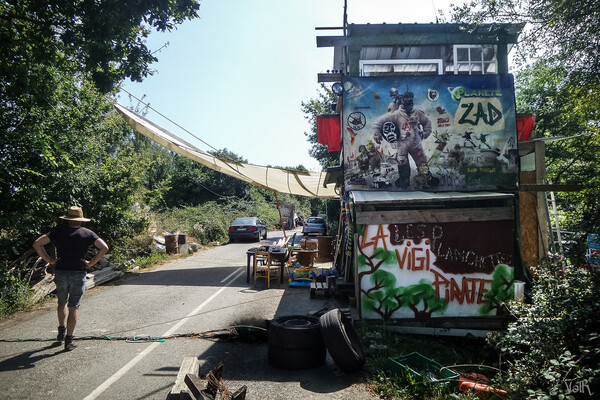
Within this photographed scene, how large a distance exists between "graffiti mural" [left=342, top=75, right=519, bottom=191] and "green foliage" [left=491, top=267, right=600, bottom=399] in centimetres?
312

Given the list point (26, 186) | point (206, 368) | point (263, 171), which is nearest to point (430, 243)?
point (206, 368)

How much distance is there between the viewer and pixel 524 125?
8.80m

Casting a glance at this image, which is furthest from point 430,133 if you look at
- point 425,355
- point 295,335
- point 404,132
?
point 295,335

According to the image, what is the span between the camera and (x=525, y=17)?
711cm

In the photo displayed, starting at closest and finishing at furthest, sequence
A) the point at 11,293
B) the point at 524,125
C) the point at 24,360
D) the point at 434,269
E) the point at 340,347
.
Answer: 1. the point at 340,347
2. the point at 24,360
3. the point at 434,269
4. the point at 11,293
5. the point at 524,125

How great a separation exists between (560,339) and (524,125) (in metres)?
6.30

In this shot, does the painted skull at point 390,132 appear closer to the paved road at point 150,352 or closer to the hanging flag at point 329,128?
the hanging flag at point 329,128

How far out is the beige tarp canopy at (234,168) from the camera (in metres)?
9.73

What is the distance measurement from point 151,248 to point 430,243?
39.6 ft

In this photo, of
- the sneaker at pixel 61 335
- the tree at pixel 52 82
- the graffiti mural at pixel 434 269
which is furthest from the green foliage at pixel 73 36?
the graffiti mural at pixel 434 269

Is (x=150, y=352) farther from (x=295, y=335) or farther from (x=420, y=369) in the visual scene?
(x=420, y=369)

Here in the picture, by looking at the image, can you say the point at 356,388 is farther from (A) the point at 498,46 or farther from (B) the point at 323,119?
(A) the point at 498,46

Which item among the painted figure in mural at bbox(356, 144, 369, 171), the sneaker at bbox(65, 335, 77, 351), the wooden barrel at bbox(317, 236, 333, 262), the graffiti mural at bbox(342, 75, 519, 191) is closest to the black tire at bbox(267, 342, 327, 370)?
the sneaker at bbox(65, 335, 77, 351)

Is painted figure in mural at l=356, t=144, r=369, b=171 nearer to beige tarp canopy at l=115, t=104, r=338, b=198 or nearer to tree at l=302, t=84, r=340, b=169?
beige tarp canopy at l=115, t=104, r=338, b=198
